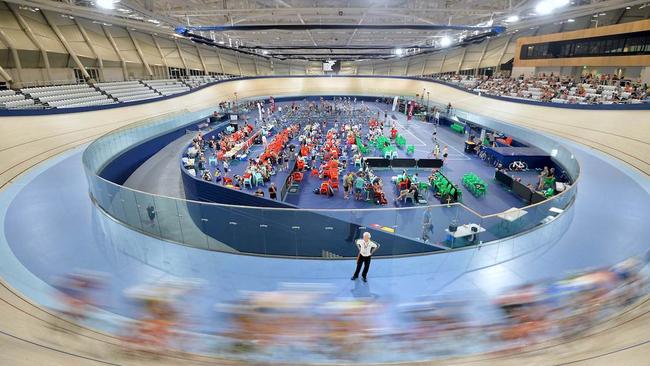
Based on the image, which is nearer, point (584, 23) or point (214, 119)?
point (214, 119)

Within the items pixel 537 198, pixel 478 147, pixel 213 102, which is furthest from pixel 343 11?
pixel 213 102

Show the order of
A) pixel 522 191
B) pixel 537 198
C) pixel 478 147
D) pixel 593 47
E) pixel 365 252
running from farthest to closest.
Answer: pixel 593 47 → pixel 478 147 → pixel 522 191 → pixel 537 198 → pixel 365 252

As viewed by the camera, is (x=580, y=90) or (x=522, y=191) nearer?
(x=522, y=191)

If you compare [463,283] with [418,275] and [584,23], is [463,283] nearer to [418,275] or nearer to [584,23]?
[418,275]

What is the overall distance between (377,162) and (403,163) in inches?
53.7

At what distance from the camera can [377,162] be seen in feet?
53.3

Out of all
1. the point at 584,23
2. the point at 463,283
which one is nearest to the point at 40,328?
the point at 463,283

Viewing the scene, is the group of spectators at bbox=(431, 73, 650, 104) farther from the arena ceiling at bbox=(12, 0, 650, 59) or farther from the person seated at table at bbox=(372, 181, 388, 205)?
the person seated at table at bbox=(372, 181, 388, 205)

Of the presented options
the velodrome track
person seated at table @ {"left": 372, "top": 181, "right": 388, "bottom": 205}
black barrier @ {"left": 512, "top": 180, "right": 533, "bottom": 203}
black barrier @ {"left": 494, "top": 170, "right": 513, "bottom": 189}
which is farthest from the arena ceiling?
person seated at table @ {"left": 372, "top": 181, "right": 388, "bottom": 205}

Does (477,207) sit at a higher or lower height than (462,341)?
lower

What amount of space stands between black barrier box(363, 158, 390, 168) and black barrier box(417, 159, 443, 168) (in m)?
1.65

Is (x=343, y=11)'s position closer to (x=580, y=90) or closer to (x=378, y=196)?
(x=378, y=196)

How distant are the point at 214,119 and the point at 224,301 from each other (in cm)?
2299

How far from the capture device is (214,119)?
25.6 m
